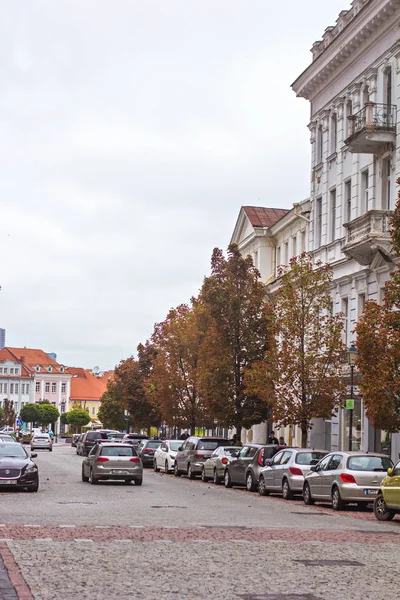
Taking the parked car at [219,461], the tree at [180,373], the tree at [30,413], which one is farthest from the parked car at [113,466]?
the tree at [30,413]

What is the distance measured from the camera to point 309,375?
3872 centimetres

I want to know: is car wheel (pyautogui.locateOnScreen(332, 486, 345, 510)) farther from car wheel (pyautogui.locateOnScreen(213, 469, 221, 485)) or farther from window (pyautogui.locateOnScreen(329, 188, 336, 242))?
window (pyautogui.locateOnScreen(329, 188, 336, 242))

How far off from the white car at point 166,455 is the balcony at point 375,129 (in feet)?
50.6

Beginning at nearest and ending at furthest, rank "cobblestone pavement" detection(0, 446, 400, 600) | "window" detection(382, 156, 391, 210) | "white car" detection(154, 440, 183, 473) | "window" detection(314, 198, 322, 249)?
"cobblestone pavement" detection(0, 446, 400, 600), "window" detection(382, 156, 391, 210), "white car" detection(154, 440, 183, 473), "window" detection(314, 198, 322, 249)

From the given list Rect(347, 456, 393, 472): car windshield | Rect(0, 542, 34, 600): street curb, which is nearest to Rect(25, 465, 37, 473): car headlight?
Rect(347, 456, 393, 472): car windshield

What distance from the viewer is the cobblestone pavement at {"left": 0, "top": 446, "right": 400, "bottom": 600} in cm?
1099

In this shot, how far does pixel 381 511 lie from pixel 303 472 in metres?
6.78

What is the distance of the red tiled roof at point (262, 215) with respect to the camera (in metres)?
63.7

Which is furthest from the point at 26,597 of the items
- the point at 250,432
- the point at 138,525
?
the point at 250,432

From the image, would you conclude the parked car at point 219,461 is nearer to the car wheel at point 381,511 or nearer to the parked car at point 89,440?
the car wheel at point 381,511

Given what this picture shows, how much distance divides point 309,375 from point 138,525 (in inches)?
813

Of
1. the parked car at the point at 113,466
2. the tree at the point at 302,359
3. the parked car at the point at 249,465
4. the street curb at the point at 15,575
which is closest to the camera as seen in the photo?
the street curb at the point at 15,575

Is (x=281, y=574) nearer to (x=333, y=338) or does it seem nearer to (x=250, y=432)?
(x=333, y=338)

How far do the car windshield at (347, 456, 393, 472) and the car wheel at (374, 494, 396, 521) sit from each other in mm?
2432
